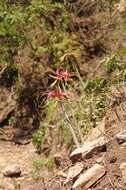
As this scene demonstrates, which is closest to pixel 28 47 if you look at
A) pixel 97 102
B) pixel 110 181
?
pixel 97 102

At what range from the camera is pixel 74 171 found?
2445mm

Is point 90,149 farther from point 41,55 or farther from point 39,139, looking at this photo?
point 41,55

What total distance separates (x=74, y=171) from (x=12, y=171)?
3051 millimetres

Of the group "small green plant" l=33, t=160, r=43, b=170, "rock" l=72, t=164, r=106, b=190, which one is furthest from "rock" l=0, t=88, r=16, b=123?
"rock" l=72, t=164, r=106, b=190

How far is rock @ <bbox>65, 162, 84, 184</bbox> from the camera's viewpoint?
2.40m

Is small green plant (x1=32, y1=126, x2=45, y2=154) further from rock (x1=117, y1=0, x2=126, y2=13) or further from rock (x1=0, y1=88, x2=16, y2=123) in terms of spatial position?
rock (x1=117, y1=0, x2=126, y2=13)

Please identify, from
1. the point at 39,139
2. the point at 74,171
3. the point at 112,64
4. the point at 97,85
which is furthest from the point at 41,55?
the point at 74,171

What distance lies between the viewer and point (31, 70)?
264 inches

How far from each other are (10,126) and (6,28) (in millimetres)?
1897

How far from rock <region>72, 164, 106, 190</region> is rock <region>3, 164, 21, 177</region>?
315 cm

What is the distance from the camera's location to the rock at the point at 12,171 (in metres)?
5.20

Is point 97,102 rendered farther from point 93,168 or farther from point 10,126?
point 10,126

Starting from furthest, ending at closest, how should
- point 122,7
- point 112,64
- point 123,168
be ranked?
point 122,7
point 112,64
point 123,168

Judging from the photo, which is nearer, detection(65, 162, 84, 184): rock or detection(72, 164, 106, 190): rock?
detection(72, 164, 106, 190): rock
